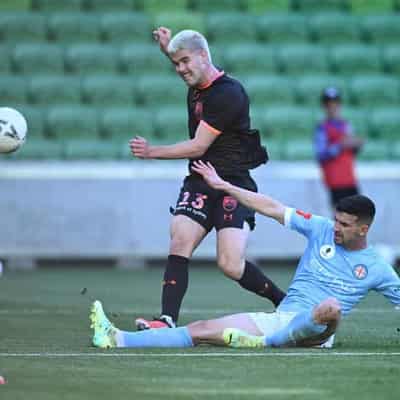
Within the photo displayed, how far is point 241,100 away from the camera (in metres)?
9.16

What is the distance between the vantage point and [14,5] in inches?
719

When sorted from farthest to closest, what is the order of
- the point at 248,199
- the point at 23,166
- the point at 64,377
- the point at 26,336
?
1. the point at 23,166
2. the point at 26,336
3. the point at 248,199
4. the point at 64,377

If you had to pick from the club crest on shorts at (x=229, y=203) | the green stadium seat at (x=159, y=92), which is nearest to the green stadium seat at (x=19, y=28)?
the green stadium seat at (x=159, y=92)

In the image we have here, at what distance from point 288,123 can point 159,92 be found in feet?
5.65

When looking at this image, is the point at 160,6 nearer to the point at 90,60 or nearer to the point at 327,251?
the point at 90,60

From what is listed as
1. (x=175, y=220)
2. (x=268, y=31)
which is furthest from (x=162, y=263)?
(x=175, y=220)

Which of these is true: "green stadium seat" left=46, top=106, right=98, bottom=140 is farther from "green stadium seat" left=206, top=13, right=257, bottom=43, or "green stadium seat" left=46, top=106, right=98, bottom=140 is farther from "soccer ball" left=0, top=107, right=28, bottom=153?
"soccer ball" left=0, top=107, right=28, bottom=153

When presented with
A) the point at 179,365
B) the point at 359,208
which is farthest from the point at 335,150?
the point at 179,365

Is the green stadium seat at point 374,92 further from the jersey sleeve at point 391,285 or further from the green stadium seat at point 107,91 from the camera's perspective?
the jersey sleeve at point 391,285

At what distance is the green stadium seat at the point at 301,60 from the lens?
1841 cm

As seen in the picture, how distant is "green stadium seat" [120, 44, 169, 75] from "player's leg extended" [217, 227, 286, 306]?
29.4 ft

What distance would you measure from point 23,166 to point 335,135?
11.9 feet

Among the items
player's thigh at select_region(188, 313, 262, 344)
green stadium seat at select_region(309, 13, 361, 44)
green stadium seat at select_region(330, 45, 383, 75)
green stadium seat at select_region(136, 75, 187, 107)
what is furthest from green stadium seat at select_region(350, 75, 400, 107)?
player's thigh at select_region(188, 313, 262, 344)

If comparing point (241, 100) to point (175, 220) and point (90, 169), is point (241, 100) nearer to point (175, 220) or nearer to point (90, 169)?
point (175, 220)
